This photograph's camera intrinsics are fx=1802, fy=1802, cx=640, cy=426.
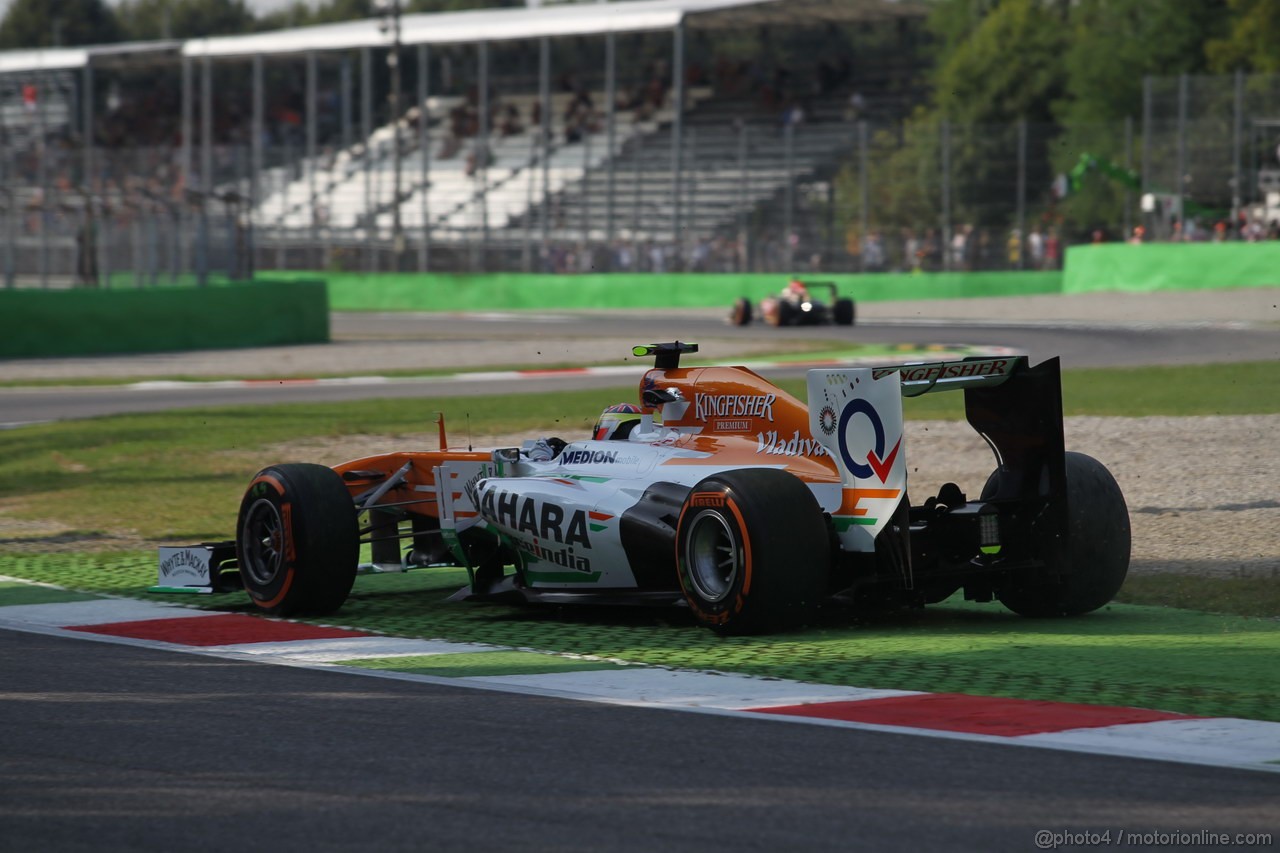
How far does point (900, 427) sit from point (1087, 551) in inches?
47.9

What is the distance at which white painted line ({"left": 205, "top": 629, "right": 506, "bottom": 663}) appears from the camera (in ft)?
24.8

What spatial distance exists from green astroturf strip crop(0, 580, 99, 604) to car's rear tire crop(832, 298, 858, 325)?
2678 cm

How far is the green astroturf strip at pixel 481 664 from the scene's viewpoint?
714cm

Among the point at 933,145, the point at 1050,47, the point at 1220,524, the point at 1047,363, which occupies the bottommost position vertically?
the point at 1220,524

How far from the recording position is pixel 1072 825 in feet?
15.1

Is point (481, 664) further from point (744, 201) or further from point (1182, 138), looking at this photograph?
point (744, 201)

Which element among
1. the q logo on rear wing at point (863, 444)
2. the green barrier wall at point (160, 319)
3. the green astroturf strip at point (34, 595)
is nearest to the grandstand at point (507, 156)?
the green barrier wall at point (160, 319)

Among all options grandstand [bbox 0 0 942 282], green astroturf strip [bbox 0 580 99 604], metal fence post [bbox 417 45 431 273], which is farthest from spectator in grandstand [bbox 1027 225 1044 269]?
green astroturf strip [bbox 0 580 99 604]

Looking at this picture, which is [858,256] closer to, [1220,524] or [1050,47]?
[1050,47]

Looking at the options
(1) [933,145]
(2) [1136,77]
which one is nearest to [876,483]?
(1) [933,145]

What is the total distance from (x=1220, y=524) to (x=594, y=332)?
26716 mm

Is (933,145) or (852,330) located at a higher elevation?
(933,145)

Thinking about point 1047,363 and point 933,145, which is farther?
point 933,145

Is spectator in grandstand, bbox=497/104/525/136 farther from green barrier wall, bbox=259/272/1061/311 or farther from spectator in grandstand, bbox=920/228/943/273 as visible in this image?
spectator in grandstand, bbox=920/228/943/273
